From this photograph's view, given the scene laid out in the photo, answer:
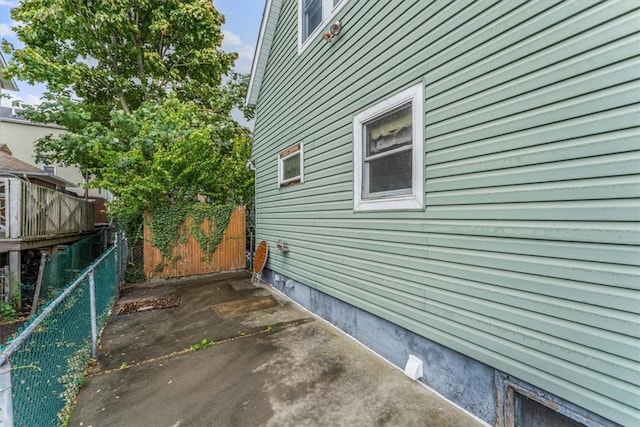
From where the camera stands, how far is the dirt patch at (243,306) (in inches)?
203

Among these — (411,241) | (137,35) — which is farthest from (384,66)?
(137,35)

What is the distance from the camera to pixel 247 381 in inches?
119

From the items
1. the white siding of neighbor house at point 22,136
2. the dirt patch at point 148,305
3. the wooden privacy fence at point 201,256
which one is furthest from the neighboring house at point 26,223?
the white siding of neighbor house at point 22,136

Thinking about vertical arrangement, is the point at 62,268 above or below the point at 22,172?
below

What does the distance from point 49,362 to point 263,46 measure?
6794 mm

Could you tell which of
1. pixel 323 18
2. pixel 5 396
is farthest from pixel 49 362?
pixel 323 18

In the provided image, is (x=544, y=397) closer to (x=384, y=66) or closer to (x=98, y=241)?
(x=384, y=66)

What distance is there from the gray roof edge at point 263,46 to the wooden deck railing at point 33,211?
5259mm

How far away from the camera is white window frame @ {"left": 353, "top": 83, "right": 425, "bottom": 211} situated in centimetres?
290

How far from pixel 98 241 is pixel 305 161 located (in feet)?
34.2

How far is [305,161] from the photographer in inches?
206

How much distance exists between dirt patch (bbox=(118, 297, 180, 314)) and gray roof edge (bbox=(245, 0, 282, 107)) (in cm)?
537

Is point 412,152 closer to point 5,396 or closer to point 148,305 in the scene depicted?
point 5,396

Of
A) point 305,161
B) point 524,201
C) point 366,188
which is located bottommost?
point 524,201
